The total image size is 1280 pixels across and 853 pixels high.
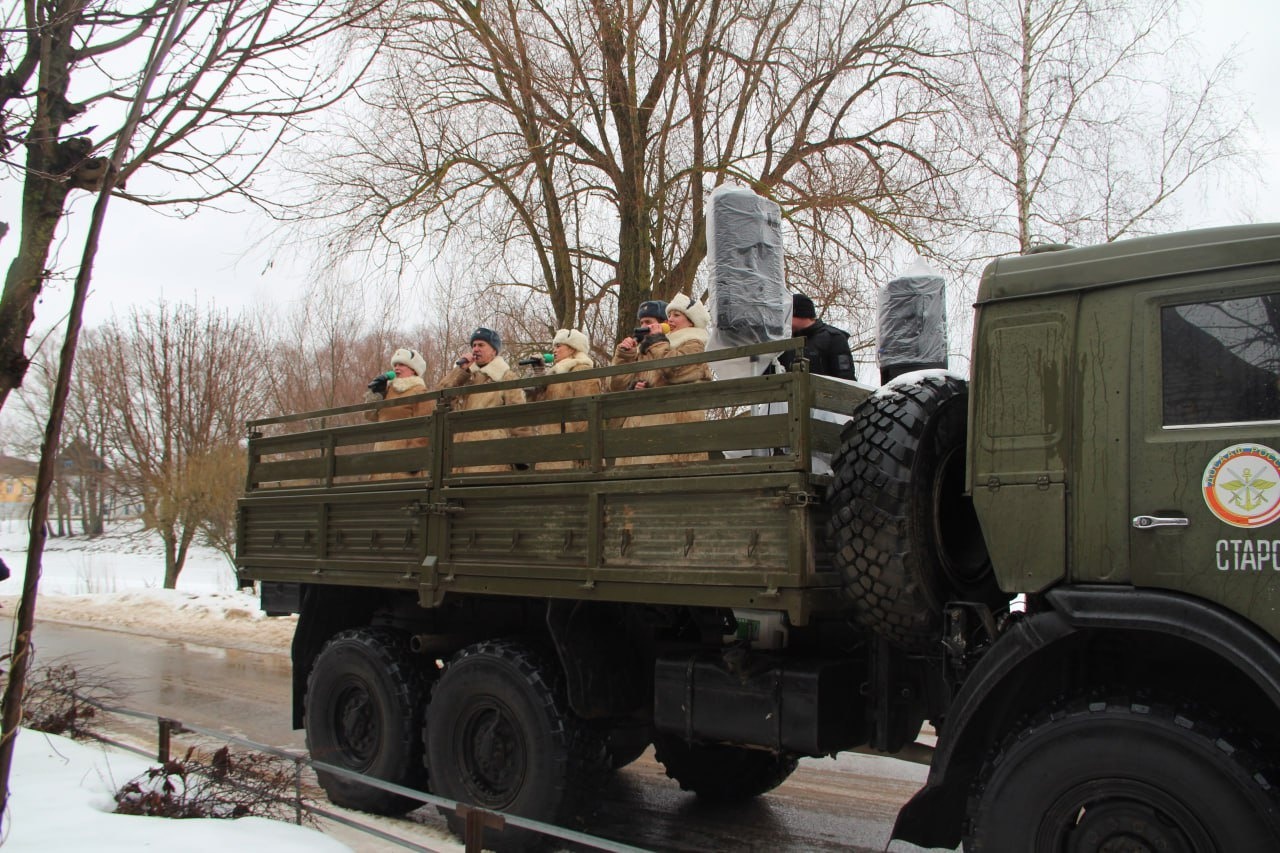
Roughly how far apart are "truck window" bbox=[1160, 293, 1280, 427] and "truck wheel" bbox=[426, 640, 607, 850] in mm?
3149

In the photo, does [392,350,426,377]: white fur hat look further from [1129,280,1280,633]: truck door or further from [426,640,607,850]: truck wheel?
[1129,280,1280,633]: truck door

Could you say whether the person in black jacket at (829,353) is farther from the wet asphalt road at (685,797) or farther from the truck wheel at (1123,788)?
the truck wheel at (1123,788)

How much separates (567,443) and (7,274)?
10.4 feet

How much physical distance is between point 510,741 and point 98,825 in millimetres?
1906

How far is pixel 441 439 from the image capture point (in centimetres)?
603

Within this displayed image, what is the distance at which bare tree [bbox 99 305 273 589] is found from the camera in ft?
76.5

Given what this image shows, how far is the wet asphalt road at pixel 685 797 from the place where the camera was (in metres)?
5.96

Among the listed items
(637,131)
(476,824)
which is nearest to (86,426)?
(637,131)

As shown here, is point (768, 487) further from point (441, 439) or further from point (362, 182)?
point (362, 182)

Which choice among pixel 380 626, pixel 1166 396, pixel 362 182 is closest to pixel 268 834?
pixel 380 626

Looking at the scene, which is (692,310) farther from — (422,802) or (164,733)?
(164,733)

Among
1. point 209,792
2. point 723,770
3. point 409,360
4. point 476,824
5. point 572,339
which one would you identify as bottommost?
point 723,770

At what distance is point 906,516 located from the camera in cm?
405

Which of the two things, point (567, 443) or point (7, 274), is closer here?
point (567, 443)
